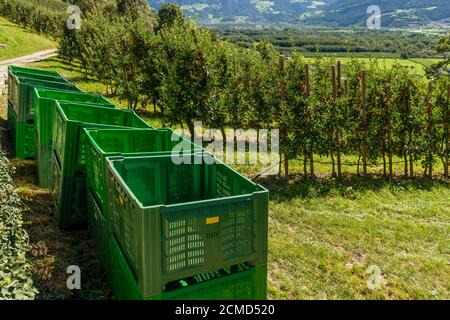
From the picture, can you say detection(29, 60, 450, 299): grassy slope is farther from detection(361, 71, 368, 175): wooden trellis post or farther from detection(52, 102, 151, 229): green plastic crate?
detection(52, 102, 151, 229): green plastic crate

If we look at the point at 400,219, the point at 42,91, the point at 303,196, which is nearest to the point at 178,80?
the point at 42,91

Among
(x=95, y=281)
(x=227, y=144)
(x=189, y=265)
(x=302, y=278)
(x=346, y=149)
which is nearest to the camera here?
(x=189, y=265)

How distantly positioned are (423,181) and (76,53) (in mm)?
32829

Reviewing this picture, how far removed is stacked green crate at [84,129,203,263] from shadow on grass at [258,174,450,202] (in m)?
4.79

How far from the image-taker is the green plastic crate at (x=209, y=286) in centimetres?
438

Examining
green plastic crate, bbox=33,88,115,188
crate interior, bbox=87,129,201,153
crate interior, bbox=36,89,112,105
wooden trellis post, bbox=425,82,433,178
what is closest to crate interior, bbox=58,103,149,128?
green plastic crate, bbox=33,88,115,188

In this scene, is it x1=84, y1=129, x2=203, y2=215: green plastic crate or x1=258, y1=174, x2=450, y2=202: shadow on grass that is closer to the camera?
x1=84, y1=129, x2=203, y2=215: green plastic crate

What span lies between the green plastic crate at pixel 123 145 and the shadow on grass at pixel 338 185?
4.77m

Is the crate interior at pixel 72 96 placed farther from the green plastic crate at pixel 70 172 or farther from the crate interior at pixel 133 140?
the crate interior at pixel 133 140

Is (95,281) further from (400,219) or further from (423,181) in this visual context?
(423,181)

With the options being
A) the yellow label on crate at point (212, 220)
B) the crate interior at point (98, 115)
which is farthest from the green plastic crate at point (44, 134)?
the yellow label on crate at point (212, 220)

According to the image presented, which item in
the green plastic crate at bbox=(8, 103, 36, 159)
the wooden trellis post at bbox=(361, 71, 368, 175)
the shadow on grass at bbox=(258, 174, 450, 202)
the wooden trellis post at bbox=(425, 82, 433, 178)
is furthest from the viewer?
the wooden trellis post at bbox=(425, 82, 433, 178)

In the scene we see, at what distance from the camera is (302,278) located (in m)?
7.14

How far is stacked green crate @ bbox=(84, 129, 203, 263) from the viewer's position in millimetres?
6039
